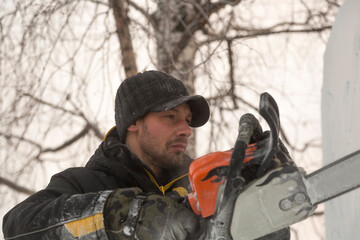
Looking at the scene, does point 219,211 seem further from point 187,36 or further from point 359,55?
point 187,36

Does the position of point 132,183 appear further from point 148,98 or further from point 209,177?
point 209,177

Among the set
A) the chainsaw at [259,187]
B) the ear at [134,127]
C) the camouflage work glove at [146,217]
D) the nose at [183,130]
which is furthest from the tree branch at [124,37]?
the chainsaw at [259,187]

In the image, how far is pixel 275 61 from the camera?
14.7 ft

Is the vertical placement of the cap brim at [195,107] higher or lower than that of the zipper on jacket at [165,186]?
higher

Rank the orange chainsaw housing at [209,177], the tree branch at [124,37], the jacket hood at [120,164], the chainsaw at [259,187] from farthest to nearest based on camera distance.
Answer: the tree branch at [124,37], the jacket hood at [120,164], the orange chainsaw housing at [209,177], the chainsaw at [259,187]

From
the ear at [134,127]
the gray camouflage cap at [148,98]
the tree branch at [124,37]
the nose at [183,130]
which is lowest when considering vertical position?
the nose at [183,130]

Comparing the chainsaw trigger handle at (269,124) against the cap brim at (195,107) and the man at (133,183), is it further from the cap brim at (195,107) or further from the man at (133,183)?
the cap brim at (195,107)

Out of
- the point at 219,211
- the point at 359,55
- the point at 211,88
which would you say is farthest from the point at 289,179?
the point at 211,88

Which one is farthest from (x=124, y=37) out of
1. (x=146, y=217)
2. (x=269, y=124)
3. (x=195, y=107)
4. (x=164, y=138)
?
(x=269, y=124)

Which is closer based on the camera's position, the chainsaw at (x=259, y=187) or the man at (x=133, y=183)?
the chainsaw at (x=259, y=187)

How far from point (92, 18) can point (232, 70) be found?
1.26 metres

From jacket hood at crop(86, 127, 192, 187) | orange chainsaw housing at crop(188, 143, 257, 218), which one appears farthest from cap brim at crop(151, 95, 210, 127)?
orange chainsaw housing at crop(188, 143, 257, 218)

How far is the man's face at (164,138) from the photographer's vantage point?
217 cm

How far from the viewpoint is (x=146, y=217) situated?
1400 millimetres
